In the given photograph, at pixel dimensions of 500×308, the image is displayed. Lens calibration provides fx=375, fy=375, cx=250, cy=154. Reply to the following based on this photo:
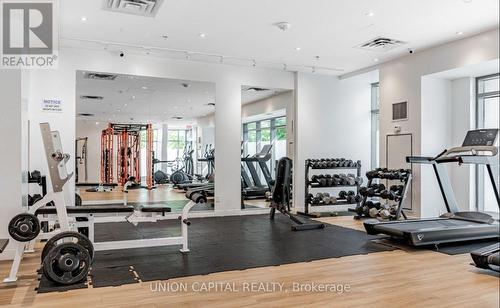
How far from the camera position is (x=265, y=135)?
35.2 ft

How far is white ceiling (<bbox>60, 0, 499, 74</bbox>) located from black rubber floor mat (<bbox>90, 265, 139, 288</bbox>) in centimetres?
322

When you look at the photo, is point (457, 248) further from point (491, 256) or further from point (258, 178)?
point (258, 178)

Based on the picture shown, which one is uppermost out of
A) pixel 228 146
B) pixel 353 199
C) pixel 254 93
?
pixel 254 93

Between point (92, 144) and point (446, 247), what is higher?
point (92, 144)

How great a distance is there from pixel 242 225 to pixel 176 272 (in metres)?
2.85

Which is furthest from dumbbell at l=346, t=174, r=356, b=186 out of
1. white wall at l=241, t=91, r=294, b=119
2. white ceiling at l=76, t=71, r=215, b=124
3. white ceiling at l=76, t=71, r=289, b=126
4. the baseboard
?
the baseboard

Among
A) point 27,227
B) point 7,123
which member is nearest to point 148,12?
point 7,123

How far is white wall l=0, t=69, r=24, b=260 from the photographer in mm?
4137

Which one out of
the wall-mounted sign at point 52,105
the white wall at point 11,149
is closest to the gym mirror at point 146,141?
the wall-mounted sign at point 52,105

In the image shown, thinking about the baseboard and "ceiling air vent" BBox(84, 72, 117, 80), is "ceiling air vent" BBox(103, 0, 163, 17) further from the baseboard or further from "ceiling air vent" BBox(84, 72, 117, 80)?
the baseboard

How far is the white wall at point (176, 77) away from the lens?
20.5 feet

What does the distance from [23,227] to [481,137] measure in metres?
3.76

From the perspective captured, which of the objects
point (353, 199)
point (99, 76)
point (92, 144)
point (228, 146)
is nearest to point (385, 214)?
point (353, 199)

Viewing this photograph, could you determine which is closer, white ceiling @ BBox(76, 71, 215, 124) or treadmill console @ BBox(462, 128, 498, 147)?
treadmill console @ BBox(462, 128, 498, 147)
